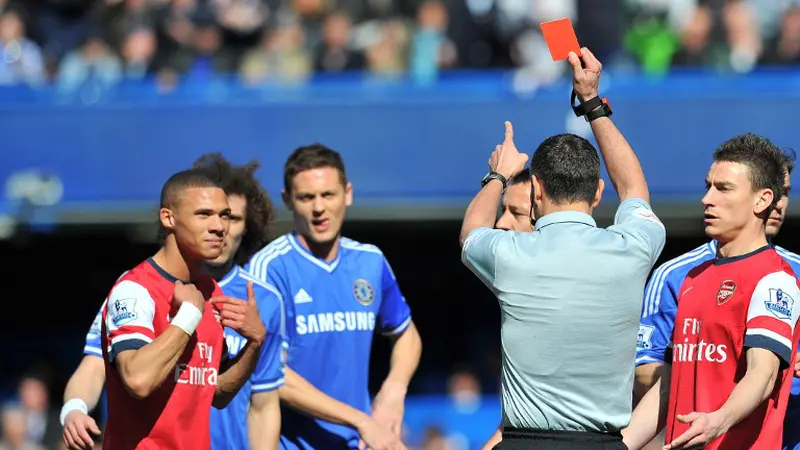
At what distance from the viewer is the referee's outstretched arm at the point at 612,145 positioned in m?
5.07

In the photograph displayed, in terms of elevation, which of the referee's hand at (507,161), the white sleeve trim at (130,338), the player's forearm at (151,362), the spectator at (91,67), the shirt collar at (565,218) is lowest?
the player's forearm at (151,362)

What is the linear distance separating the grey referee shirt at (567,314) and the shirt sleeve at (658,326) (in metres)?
1.22

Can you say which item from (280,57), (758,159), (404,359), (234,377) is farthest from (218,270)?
(280,57)

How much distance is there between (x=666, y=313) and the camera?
6004mm

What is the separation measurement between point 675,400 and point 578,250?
3.49 ft

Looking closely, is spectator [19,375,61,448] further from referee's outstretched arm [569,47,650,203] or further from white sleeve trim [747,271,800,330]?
white sleeve trim [747,271,800,330]

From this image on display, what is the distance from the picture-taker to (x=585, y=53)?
5090mm

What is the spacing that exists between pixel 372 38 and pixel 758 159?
308 inches

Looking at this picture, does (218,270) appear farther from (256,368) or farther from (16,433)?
(16,433)

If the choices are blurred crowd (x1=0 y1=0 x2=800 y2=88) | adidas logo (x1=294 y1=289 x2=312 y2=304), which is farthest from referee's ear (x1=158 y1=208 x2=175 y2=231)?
blurred crowd (x1=0 y1=0 x2=800 y2=88)

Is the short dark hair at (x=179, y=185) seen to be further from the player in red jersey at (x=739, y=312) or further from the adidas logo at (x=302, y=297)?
the player in red jersey at (x=739, y=312)

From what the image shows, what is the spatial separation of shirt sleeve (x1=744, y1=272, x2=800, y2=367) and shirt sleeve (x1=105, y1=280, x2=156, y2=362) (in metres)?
2.34

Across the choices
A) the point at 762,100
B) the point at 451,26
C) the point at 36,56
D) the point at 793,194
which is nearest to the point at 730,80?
the point at 762,100

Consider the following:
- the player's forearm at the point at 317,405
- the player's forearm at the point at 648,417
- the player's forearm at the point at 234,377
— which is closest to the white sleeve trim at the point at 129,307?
the player's forearm at the point at 234,377
